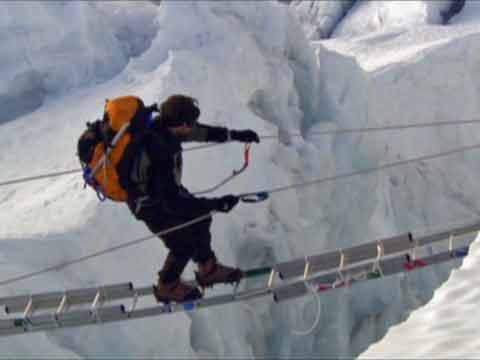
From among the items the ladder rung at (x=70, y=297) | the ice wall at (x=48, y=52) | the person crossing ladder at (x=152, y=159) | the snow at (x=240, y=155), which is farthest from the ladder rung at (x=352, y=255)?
the ice wall at (x=48, y=52)

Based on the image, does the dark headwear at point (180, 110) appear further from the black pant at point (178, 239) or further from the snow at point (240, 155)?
the snow at point (240, 155)

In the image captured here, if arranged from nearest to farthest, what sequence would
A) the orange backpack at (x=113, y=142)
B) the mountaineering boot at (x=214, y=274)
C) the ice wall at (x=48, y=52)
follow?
the orange backpack at (x=113, y=142)
the mountaineering boot at (x=214, y=274)
the ice wall at (x=48, y=52)

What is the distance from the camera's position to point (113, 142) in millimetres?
4398

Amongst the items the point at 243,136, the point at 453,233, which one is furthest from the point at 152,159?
the point at 453,233

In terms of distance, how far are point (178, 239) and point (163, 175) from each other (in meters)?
0.52

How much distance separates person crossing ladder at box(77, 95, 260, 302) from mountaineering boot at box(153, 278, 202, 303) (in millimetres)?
283

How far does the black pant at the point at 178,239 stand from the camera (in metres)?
4.66

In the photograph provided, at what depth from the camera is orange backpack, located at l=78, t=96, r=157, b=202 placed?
14.4 ft

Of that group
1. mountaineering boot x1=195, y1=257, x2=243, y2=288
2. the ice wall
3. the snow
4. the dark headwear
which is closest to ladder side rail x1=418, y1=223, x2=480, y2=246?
mountaineering boot x1=195, y1=257, x2=243, y2=288

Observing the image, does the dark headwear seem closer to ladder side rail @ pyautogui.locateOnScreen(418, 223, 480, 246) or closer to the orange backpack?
the orange backpack

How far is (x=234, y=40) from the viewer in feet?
31.9

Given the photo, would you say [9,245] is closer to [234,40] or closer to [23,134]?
[23,134]

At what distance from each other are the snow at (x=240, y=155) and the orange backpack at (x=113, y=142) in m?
2.05

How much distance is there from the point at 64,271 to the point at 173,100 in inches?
108
